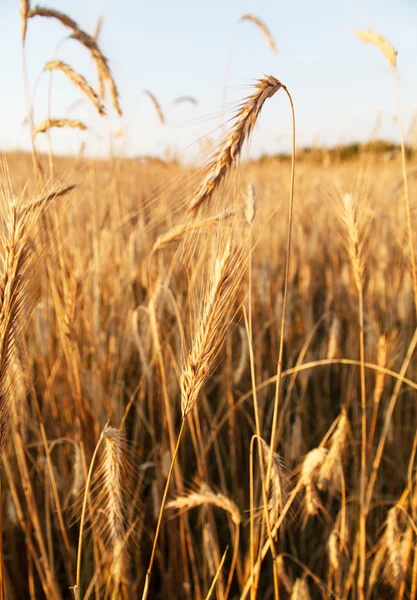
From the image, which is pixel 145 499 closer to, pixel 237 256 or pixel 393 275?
pixel 237 256

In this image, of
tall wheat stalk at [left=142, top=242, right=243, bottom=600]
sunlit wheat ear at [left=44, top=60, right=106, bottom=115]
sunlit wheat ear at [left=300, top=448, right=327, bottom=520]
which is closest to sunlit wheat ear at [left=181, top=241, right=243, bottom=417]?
tall wheat stalk at [left=142, top=242, right=243, bottom=600]

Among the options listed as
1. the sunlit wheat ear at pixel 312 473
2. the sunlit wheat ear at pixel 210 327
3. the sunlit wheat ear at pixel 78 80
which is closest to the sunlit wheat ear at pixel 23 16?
the sunlit wheat ear at pixel 78 80

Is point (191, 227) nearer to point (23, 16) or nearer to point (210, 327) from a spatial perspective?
point (210, 327)

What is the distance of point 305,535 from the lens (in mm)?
1362

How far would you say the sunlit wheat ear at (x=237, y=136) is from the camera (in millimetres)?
584

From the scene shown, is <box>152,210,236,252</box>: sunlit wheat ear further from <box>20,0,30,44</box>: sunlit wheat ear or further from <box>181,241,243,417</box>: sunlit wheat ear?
<box>20,0,30,44</box>: sunlit wheat ear

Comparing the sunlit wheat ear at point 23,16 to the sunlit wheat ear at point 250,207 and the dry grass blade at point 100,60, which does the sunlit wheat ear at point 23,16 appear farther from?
the sunlit wheat ear at point 250,207

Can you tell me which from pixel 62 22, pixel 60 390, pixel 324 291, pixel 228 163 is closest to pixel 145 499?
pixel 60 390

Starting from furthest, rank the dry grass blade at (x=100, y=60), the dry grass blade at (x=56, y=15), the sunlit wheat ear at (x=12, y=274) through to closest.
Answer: the dry grass blade at (x=100, y=60), the dry grass blade at (x=56, y=15), the sunlit wheat ear at (x=12, y=274)

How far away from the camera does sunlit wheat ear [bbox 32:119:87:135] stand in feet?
3.35

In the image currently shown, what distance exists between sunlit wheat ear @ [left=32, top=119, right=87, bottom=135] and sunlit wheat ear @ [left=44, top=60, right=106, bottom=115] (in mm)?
65

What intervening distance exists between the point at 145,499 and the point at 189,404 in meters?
1.02

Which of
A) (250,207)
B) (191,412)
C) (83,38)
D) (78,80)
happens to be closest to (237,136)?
(250,207)

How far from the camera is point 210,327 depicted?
0.58 meters
